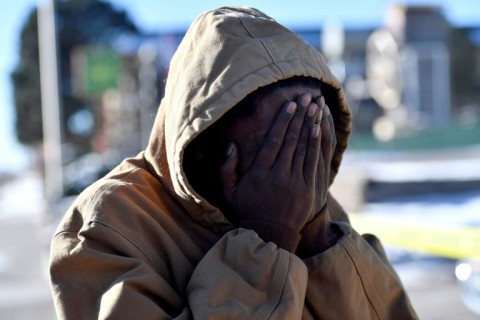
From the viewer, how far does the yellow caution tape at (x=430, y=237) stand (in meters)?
6.37

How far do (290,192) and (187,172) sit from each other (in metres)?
0.27

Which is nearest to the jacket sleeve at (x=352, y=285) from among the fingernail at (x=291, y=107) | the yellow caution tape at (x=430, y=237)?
the fingernail at (x=291, y=107)

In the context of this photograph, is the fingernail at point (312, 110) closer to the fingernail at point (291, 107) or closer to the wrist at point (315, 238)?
the fingernail at point (291, 107)

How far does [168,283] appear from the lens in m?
1.56

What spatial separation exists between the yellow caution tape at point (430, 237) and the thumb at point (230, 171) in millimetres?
4788

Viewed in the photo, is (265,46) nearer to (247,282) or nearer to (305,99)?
(305,99)

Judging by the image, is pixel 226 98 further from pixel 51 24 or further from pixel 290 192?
pixel 51 24

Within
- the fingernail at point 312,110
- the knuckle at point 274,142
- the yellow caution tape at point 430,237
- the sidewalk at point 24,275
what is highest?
the fingernail at point 312,110

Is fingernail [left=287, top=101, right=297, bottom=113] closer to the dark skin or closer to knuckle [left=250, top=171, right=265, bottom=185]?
the dark skin

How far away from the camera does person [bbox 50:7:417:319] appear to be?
1.50 metres

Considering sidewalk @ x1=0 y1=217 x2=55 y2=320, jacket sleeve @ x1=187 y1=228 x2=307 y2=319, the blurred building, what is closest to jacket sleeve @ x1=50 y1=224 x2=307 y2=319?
jacket sleeve @ x1=187 y1=228 x2=307 y2=319

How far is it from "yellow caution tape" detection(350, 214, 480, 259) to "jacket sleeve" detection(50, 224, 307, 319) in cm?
485

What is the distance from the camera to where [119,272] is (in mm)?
1498

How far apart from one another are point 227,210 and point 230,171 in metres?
0.11
